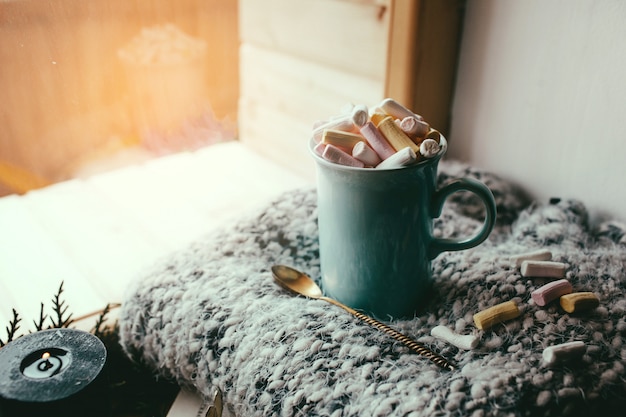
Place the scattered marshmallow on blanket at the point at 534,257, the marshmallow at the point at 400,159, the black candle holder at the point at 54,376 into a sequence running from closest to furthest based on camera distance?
the black candle holder at the point at 54,376 → the marshmallow at the point at 400,159 → the scattered marshmallow on blanket at the point at 534,257

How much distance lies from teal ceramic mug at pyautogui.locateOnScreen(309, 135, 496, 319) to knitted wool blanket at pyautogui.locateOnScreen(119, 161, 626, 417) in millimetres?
35

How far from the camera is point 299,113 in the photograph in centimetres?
107

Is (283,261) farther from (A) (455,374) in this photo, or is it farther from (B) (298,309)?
(A) (455,374)

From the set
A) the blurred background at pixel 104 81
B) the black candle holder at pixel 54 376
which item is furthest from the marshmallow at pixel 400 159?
the blurred background at pixel 104 81

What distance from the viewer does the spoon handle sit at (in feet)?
1.89

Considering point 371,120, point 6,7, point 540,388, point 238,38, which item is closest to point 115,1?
point 6,7

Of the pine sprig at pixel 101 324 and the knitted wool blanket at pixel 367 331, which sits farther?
the pine sprig at pixel 101 324

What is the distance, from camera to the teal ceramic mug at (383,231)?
0.60m

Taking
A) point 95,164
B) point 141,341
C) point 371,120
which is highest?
point 371,120

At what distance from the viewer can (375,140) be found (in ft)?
1.95

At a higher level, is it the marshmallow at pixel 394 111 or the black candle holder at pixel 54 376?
the marshmallow at pixel 394 111

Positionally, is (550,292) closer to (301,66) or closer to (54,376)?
(54,376)

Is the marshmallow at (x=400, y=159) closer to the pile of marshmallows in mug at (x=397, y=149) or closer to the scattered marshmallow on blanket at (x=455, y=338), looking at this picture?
the pile of marshmallows in mug at (x=397, y=149)

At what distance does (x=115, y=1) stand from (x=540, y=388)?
0.65 metres
